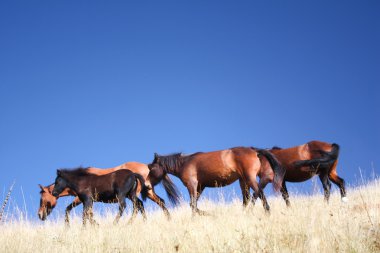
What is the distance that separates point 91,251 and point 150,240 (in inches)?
39.0

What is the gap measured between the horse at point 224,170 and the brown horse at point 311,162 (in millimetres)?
400

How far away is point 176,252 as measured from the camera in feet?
18.1

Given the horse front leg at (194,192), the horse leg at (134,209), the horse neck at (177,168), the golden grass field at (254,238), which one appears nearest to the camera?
the golden grass field at (254,238)

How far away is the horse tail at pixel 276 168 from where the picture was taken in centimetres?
1076

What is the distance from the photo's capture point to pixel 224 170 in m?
11.1

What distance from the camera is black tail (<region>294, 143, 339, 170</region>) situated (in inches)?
438

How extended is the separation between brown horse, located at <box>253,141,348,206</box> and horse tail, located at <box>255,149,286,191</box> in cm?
25

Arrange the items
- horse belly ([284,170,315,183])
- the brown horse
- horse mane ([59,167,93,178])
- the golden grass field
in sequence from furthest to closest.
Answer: horse belly ([284,170,315,183]), the brown horse, horse mane ([59,167,93,178]), the golden grass field

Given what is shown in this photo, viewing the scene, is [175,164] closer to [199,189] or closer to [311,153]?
[199,189]

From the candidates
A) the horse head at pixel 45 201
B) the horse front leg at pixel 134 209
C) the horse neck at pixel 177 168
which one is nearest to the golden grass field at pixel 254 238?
the horse front leg at pixel 134 209

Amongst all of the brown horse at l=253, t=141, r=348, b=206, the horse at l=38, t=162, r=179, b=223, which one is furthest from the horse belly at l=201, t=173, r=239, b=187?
the horse at l=38, t=162, r=179, b=223

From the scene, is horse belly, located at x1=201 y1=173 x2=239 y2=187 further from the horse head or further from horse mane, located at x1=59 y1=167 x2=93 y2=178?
the horse head

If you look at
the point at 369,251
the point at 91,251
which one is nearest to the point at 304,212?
the point at 369,251

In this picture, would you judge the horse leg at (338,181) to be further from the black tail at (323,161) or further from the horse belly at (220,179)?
the horse belly at (220,179)
